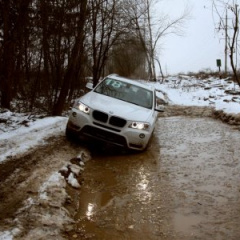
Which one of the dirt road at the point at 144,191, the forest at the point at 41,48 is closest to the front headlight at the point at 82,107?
the dirt road at the point at 144,191

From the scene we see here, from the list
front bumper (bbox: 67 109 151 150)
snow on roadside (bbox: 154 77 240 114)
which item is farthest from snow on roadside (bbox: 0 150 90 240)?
snow on roadside (bbox: 154 77 240 114)

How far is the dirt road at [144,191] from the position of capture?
171 inches

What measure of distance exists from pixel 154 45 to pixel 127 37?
51.0 feet

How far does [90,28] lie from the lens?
1870cm

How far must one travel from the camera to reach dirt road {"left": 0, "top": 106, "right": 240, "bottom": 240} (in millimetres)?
4332

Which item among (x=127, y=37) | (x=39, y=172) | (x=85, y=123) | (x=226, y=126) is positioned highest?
(x=127, y=37)

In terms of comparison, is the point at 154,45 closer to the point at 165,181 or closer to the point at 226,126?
the point at 226,126

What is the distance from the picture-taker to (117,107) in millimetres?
7867

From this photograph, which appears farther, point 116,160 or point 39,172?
point 116,160

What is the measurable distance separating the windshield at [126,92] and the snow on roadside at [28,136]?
1618 mm

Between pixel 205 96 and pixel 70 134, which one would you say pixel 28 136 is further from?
pixel 205 96

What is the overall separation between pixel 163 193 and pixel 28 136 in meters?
4.24

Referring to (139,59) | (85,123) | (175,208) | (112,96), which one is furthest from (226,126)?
(139,59)

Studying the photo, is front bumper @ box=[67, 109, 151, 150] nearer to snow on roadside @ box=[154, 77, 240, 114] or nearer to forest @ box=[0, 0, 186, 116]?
forest @ box=[0, 0, 186, 116]
